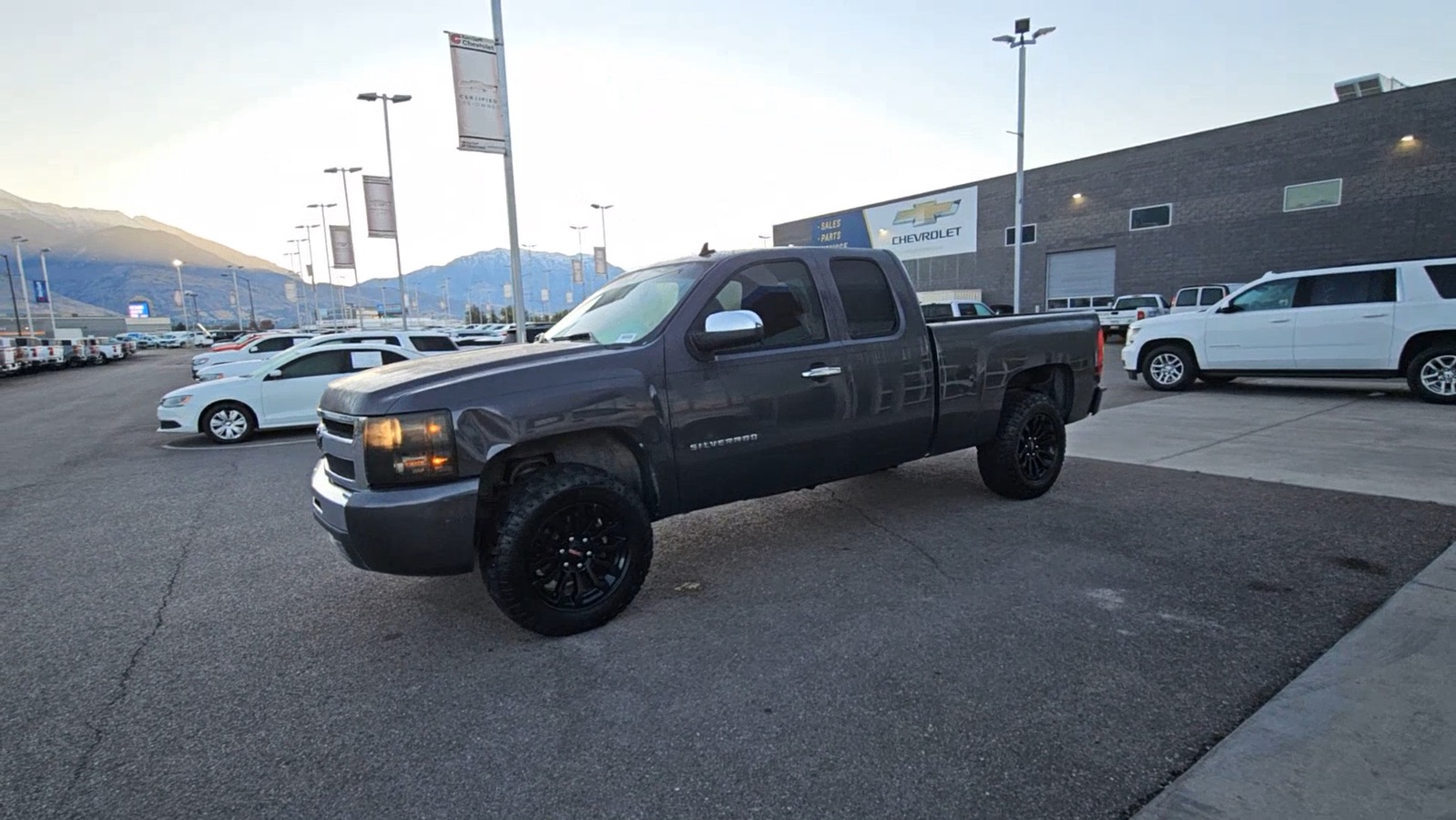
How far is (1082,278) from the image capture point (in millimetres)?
32625

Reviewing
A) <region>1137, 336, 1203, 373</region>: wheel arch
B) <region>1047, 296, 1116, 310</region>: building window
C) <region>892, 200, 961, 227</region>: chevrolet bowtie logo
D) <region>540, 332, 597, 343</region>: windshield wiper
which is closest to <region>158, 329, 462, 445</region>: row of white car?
<region>540, 332, 597, 343</region>: windshield wiper

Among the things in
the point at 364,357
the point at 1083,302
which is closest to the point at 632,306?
the point at 364,357

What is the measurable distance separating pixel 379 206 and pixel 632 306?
810 inches

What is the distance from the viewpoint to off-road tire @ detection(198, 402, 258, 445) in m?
11.1

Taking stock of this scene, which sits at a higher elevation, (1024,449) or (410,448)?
(410,448)

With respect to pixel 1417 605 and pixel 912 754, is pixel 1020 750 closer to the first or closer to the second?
pixel 912 754

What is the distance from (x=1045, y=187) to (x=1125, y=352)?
77.4ft

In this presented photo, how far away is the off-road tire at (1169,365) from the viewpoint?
12125 millimetres

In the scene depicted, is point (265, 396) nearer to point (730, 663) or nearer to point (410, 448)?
point (410, 448)

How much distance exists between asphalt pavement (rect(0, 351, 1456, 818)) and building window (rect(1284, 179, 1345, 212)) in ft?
85.0

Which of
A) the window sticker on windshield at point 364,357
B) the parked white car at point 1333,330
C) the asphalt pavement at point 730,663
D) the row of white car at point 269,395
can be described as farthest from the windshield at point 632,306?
the parked white car at point 1333,330

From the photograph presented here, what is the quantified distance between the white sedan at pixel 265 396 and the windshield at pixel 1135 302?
2349cm

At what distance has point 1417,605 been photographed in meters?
3.53

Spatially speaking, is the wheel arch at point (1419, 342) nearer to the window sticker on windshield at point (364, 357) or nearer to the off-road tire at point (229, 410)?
the window sticker on windshield at point (364, 357)
